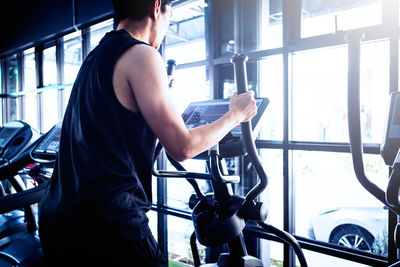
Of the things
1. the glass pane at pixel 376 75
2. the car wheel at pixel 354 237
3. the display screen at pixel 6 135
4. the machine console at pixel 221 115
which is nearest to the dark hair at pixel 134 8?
the machine console at pixel 221 115

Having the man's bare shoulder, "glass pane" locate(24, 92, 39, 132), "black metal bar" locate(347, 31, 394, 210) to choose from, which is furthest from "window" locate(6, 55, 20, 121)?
"black metal bar" locate(347, 31, 394, 210)

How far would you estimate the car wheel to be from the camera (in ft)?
10.3

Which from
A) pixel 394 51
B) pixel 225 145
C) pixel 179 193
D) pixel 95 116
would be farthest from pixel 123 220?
pixel 179 193

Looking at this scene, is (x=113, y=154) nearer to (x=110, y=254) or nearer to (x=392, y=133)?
(x=110, y=254)

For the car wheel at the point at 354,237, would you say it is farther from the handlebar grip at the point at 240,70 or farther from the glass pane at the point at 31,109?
the glass pane at the point at 31,109

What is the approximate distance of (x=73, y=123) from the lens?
1107mm

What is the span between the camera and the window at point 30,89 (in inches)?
200

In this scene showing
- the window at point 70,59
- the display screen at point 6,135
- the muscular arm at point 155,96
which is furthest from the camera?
the window at point 70,59

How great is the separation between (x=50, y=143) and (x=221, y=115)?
1385mm

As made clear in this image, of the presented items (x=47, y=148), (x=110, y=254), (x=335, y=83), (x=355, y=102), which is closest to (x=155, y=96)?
(x=110, y=254)

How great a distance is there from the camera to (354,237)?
3.33 metres

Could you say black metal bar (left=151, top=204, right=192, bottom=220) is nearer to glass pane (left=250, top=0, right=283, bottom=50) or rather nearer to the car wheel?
glass pane (left=250, top=0, right=283, bottom=50)

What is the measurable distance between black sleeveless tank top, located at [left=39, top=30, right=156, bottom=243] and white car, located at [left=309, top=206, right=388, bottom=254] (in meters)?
2.68

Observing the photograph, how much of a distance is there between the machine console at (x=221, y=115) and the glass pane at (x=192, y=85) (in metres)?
0.88
